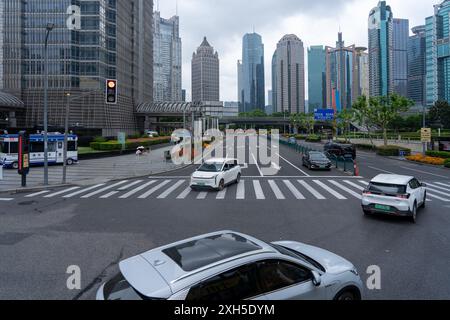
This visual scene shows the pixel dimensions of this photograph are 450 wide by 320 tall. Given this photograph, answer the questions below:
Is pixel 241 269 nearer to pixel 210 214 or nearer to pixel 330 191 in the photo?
pixel 210 214

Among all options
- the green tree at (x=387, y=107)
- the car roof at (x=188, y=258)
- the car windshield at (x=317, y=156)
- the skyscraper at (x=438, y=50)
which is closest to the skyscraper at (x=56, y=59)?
the green tree at (x=387, y=107)

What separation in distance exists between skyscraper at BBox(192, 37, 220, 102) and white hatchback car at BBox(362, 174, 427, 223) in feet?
354

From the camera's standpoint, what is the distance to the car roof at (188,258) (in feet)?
13.8

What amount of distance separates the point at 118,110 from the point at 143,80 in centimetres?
2627

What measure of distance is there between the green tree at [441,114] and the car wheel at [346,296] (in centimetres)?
9711

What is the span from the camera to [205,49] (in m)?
130

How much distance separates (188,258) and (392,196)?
383 inches

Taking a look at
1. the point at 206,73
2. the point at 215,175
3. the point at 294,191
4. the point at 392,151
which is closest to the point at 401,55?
the point at 392,151

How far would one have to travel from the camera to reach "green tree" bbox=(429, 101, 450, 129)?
283ft

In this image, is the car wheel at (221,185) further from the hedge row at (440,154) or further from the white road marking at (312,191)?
the hedge row at (440,154)

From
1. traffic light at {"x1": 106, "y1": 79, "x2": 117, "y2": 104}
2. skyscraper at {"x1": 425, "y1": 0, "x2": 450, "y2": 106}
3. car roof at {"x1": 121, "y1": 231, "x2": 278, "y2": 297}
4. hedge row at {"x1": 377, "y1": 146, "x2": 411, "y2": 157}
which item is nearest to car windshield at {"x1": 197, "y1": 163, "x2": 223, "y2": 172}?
traffic light at {"x1": 106, "y1": 79, "x2": 117, "y2": 104}

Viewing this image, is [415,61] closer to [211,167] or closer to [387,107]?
[387,107]

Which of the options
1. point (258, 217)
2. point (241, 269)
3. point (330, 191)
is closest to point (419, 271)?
point (241, 269)
